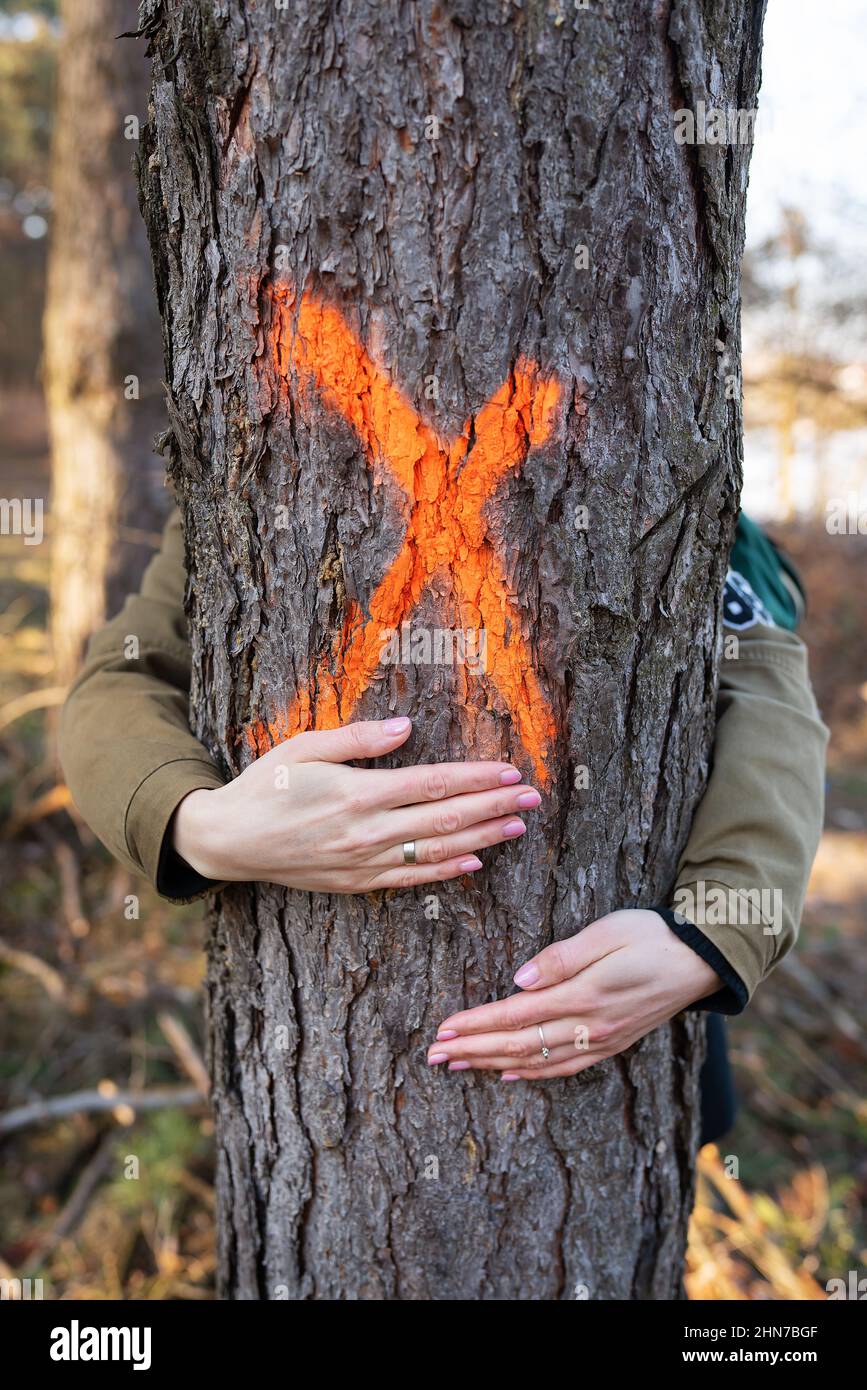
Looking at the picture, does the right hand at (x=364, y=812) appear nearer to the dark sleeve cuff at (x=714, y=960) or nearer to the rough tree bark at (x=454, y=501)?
the rough tree bark at (x=454, y=501)

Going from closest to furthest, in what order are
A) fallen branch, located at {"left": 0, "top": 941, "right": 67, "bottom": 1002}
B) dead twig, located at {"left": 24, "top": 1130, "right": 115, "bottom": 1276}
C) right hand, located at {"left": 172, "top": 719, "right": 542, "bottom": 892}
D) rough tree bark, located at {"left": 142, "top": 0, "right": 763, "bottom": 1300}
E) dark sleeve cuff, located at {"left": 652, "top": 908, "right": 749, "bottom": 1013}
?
rough tree bark, located at {"left": 142, "top": 0, "right": 763, "bottom": 1300} → right hand, located at {"left": 172, "top": 719, "right": 542, "bottom": 892} → dark sleeve cuff, located at {"left": 652, "top": 908, "right": 749, "bottom": 1013} → dead twig, located at {"left": 24, "top": 1130, "right": 115, "bottom": 1276} → fallen branch, located at {"left": 0, "top": 941, "right": 67, "bottom": 1002}

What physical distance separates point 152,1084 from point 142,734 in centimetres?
234

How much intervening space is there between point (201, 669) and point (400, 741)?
44 centimetres

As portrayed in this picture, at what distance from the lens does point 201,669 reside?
1447mm

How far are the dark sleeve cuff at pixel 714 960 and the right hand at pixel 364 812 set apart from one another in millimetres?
305

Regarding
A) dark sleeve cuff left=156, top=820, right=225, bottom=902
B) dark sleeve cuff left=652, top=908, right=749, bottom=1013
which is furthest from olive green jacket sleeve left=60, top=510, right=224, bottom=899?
dark sleeve cuff left=652, top=908, right=749, bottom=1013

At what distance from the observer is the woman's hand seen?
1.28 m

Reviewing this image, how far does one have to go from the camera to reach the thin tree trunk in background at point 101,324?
157 inches

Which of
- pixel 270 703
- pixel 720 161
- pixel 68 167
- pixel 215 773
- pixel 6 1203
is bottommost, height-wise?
pixel 6 1203

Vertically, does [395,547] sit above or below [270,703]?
above

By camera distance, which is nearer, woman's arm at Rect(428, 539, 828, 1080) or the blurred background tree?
woman's arm at Rect(428, 539, 828, 1080)

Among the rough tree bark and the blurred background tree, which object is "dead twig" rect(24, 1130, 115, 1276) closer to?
the blurred background tree
